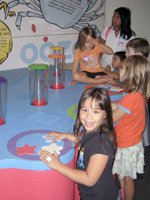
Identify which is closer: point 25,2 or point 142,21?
point 25,2

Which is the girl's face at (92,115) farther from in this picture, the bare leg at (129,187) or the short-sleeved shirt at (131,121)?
the bare leg at (129,187)

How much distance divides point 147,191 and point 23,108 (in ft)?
3.02

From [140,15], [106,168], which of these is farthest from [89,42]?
[140,15]

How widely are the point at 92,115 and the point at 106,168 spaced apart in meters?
0.18

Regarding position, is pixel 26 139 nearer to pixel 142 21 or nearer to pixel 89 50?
pixel 89 50

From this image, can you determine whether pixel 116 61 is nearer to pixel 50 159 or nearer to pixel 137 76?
pixel 137 76

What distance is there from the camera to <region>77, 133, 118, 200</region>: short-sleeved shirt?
86 centimetres

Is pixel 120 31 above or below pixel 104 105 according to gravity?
above

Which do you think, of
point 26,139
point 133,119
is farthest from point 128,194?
point 26,139

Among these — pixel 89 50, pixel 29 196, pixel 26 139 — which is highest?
pixel 89 50

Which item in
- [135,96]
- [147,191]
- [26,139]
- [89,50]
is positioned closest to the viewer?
[26,139]

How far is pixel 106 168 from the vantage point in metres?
0.91

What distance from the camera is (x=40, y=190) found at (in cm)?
95

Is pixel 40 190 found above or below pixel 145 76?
below
